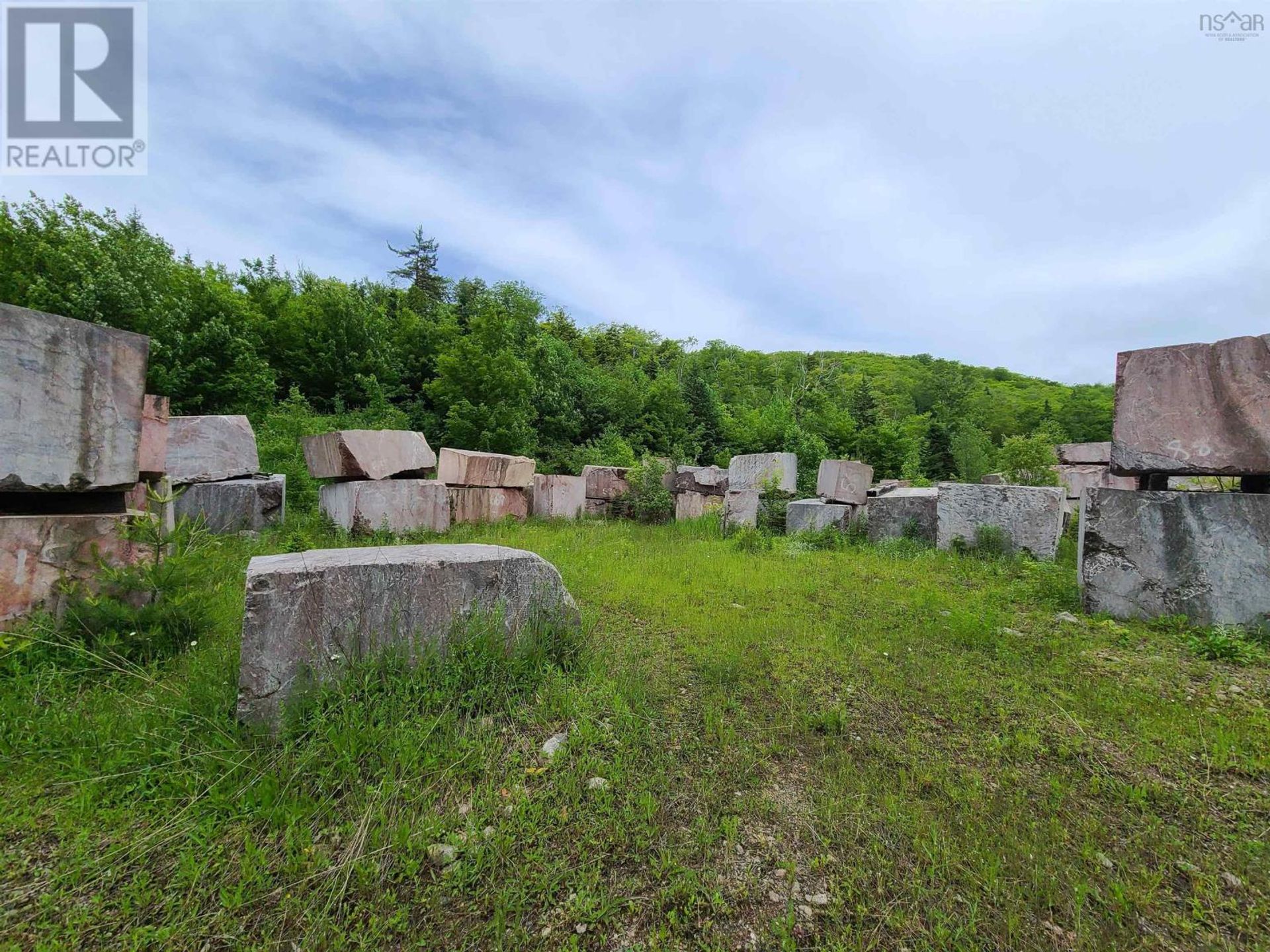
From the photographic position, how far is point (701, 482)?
11.7 m

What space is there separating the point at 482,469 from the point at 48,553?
6.00 meters

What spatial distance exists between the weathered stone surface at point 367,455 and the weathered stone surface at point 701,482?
588cm

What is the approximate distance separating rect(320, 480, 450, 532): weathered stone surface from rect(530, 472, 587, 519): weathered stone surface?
2.46 m

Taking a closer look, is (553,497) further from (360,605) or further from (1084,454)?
(1084,454)

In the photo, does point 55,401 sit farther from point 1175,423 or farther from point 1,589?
point 1175,423

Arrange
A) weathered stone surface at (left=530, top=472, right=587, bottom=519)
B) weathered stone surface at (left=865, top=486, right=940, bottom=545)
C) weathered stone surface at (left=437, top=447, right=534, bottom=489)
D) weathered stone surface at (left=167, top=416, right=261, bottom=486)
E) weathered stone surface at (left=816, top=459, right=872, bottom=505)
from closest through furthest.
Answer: weathered stone surface at (left=167, top=416, right=261, bottom=486), weathered stone surface at (left=865, top=486, right=940, bottom=545), weathered stone surface at (left=437, top=447, right=534, bottom=489), weathered stone surface at (left=816, top=459, right=872, bottom=505), weathered stone surface at (left=530, top=472, right=587, bottom=519)

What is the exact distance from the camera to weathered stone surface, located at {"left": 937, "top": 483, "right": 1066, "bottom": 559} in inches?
226

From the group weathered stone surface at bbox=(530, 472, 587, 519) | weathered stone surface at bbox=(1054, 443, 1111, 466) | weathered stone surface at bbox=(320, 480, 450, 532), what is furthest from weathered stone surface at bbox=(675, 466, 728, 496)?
weathered stone surface at bbox=(1054, 443, 1111, 466)

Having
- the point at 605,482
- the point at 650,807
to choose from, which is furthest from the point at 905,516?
the point at 650,807

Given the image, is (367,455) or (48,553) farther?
(367,455)

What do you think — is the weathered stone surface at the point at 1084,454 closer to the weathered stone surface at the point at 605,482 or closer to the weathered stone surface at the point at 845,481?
the weathered stone surface at the point at 845,481

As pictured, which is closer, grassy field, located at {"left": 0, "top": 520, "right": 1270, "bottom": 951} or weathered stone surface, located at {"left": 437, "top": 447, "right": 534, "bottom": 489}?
grassy field, located at {"left": 0, "top": 520, "right": 1270, "bottom": 951}

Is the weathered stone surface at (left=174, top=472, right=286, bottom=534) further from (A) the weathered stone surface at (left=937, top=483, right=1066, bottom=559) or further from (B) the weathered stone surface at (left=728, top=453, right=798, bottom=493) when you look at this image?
(A) the weathered stone surface at (left=937, top=483, right=1066, bottom=559)

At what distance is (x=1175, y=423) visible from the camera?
3.69 m
